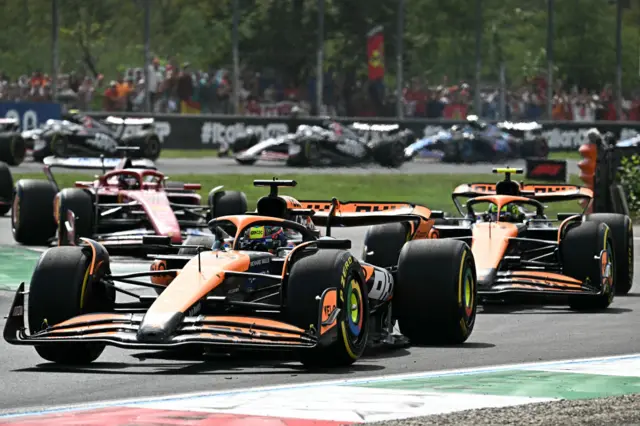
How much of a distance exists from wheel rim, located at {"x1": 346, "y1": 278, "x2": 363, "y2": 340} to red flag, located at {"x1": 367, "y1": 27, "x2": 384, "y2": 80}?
3438cm

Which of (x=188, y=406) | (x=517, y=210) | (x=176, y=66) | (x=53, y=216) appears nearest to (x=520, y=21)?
(x=176, y=66)

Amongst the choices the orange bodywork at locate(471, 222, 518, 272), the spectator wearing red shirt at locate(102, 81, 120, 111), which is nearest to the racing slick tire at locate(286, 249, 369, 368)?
the orange bodywork at locate(471, 222, 518, 272)

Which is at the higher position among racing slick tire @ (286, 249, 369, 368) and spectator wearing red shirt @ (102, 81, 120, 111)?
spectator wearing red shirt @ (102, 81, 120, 111)

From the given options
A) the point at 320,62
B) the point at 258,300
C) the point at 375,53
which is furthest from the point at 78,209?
the point at 375,53

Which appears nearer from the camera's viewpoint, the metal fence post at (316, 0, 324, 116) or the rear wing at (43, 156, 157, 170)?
the rear wing at (43, 156, 157, 170)

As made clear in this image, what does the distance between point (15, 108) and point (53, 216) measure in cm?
2040

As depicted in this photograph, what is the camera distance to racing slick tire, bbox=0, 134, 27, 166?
35.9 metres

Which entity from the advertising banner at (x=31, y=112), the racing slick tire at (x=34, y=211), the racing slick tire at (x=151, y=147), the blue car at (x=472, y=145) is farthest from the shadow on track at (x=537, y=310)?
the blue car at (x=472, y=145)

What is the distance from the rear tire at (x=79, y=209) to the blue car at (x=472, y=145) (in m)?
24.4

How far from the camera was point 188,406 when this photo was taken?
8.04 metres

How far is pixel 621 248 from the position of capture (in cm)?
1556

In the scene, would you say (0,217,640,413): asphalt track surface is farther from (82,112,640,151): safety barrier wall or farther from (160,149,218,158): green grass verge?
(82,112,640,151): safety barrier wall

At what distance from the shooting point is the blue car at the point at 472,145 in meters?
43.9

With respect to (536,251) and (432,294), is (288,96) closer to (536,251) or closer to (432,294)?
(536,251)
